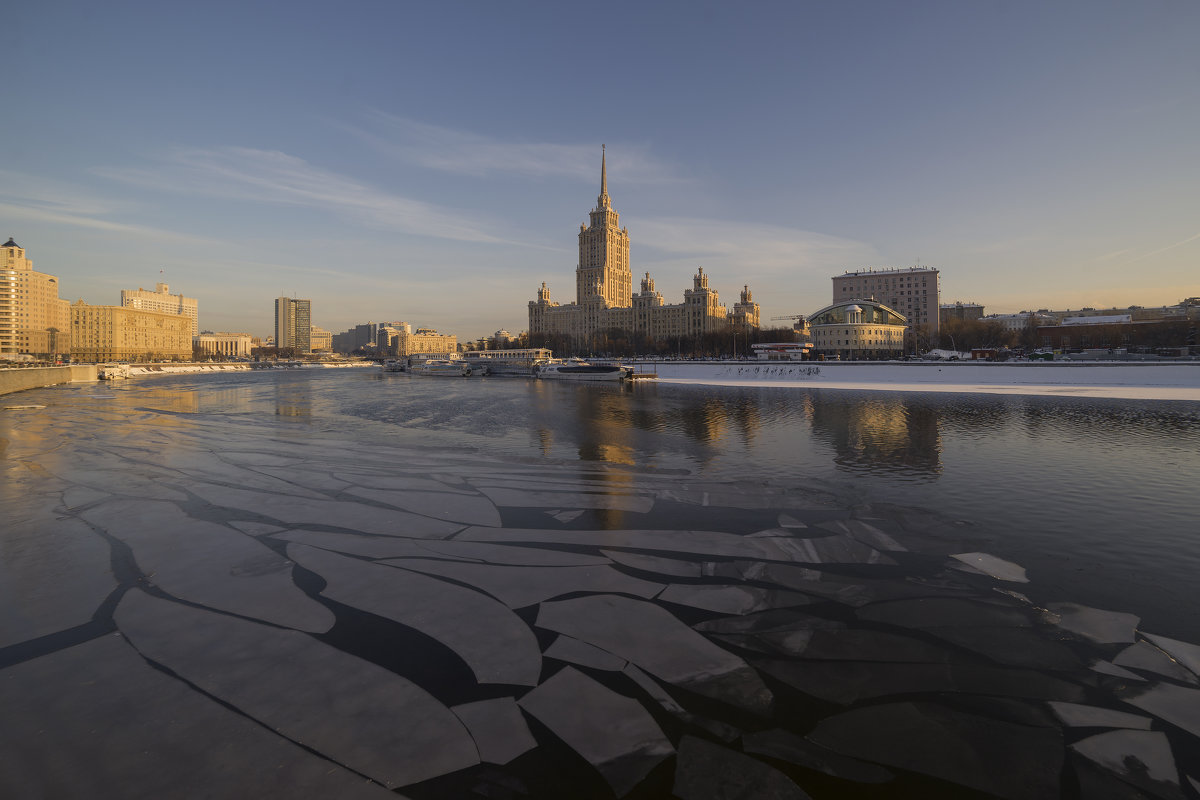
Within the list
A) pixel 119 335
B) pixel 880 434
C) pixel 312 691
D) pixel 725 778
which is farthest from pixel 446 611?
pixel 119 335

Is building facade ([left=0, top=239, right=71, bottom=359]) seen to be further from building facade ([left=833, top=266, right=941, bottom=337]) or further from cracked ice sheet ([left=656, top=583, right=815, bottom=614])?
building facade ([left=833, top=266, right=941, bottom=337])

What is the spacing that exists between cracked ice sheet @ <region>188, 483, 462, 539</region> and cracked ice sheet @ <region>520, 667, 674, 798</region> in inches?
161

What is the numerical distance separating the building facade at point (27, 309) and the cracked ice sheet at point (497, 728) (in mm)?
139334

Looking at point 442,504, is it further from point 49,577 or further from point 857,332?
point 857,332

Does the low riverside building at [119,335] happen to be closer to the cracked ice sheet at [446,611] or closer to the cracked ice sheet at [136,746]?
the cracked ice sheet at [446,611]

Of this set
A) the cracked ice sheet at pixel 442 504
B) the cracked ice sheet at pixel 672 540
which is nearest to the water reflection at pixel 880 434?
the cracked ice sheet at pixel 672 540

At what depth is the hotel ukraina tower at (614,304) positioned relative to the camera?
154m

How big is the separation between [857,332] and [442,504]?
362 feet

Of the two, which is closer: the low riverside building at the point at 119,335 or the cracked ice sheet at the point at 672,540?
the cracked ice sheet at the point at 672,540

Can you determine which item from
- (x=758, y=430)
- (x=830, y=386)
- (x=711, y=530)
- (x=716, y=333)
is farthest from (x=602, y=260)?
(x=711, y=530)

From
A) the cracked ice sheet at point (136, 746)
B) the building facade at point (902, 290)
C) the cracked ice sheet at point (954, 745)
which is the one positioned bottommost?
the cracked ice sheet at point (136, 746)

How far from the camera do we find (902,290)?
140m

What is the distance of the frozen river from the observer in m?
3.35

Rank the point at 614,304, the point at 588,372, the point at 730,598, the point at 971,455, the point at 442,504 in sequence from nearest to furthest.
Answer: the point at 730,598, the point at 442,504, the point at 971,455, the point at 588,372, the point at 614,304
